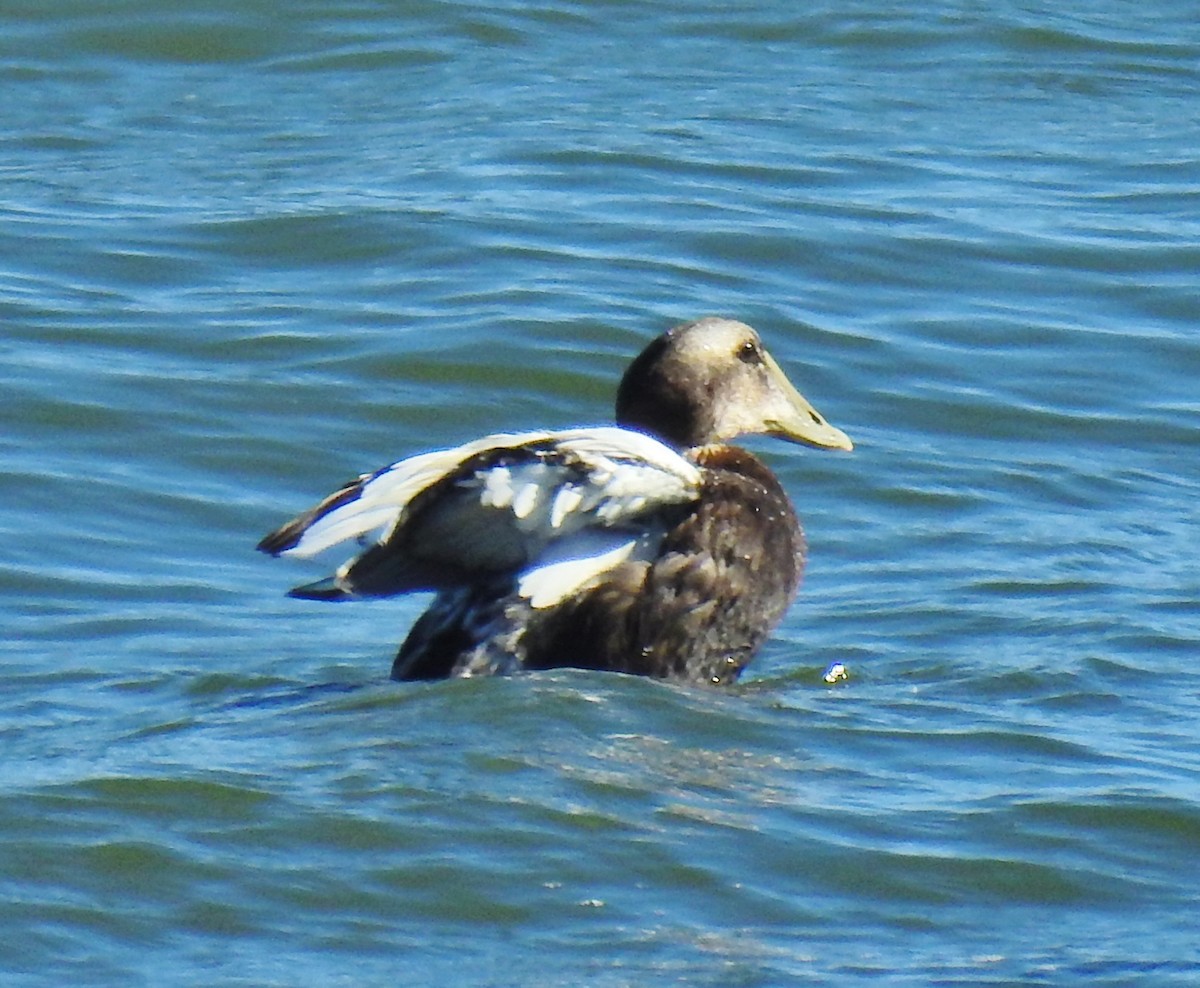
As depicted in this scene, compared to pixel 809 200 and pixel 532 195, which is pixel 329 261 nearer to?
pixel 532 195

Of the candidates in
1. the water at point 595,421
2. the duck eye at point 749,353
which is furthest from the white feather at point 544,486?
the duck eye at point 749,353

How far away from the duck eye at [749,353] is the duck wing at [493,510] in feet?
2.75

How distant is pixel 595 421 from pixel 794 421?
217cm

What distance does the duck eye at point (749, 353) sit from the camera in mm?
7402

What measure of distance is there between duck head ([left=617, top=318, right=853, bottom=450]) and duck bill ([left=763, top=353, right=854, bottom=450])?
6cm

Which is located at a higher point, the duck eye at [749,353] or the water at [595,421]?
the duck eye at [749,353]

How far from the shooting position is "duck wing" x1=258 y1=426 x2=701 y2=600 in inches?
250

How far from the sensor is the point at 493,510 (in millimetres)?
6430

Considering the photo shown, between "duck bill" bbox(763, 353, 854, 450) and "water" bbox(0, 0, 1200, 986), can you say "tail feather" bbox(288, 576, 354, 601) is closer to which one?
"water" bbox(0, 0, 1200, 986)

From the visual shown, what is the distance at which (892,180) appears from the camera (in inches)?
499

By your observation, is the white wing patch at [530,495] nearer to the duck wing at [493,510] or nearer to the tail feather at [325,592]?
the duck wing at [493,510]

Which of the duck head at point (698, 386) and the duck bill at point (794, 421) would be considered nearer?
the duck head at point (698, 386)

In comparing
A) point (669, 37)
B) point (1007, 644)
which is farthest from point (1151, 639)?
point (669, 37)

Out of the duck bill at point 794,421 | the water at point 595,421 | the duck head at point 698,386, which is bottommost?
the water at point 595,421
